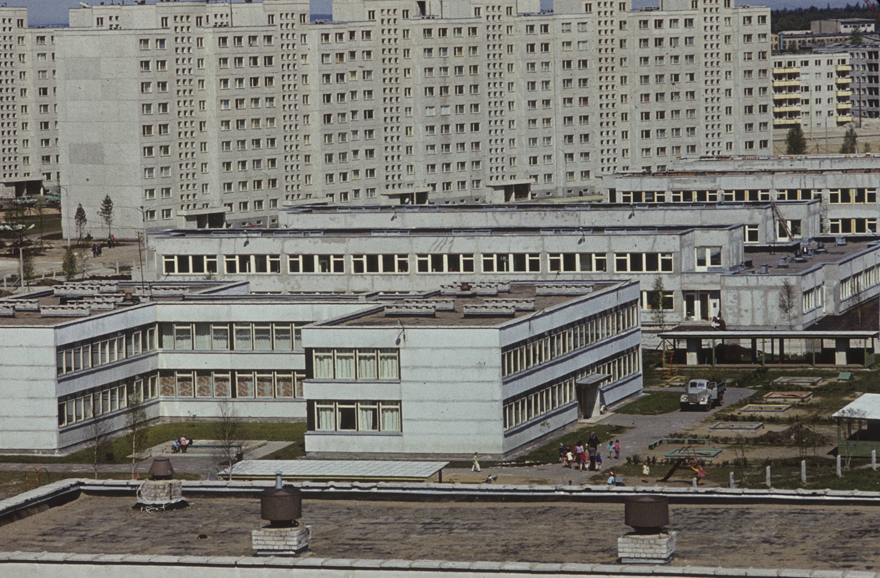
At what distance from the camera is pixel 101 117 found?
197375 millimetres

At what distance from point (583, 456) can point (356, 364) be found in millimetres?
14073

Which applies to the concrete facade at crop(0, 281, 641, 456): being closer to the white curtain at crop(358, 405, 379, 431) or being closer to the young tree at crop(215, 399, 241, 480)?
the white curtain at crop(358, 405, 379, 431)

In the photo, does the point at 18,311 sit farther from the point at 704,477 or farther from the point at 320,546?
the point at 320,546

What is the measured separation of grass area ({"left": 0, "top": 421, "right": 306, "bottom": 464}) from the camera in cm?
9456

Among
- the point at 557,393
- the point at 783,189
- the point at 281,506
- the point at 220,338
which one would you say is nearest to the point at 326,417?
the point at 220,338

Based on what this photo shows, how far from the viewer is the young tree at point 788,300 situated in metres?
124

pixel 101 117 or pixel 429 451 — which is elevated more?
pixel 101 117

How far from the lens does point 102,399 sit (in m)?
99.7

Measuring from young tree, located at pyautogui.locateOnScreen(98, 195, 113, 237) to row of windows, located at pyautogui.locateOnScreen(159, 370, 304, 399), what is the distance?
91.9 metres

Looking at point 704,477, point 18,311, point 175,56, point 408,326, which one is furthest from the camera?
Result: point 175,56

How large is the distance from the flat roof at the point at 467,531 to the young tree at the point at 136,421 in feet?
135

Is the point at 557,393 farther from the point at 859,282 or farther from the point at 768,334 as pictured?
the point at 859,282

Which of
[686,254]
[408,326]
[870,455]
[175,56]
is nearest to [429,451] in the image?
[408,326]

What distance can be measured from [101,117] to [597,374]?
361ft
